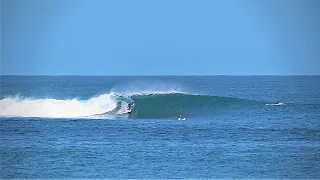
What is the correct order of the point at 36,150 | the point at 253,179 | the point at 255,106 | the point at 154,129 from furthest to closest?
the point at 255,106 < the point at 154,129 < the point at 36,150 < the point at 253,179

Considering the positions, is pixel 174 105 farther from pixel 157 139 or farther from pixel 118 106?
pixel 157 139

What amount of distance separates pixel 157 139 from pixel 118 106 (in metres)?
14.4

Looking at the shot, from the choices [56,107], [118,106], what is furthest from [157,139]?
[56,107]

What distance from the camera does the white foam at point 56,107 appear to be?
1772 inches

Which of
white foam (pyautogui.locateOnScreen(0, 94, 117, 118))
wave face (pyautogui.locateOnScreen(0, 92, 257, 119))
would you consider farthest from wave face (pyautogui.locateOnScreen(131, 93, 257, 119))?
white foam (pyautogui.locateOnScreen(0, 94, 117, 118))

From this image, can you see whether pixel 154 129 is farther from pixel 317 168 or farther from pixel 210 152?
pixel 317 168

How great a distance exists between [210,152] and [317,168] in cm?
487

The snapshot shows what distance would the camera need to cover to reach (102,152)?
27.4m

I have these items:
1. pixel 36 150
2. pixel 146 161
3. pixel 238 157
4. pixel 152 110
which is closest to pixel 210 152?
pixel 238 157

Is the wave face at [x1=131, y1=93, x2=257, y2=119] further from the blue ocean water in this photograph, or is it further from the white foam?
the white foam

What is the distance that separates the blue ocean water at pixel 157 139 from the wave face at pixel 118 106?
7 centimetres

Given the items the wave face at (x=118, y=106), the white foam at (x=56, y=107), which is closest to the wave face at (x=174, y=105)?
the wave face at (x=118, y=106)

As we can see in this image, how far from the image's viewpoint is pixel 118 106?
45375 millimetres

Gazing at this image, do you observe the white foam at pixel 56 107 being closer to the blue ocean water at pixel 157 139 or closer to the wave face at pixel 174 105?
the blue ocean water at pixel 157 139
